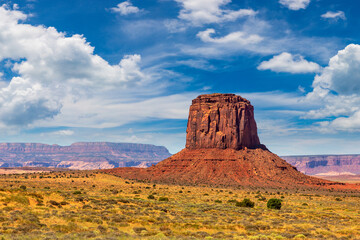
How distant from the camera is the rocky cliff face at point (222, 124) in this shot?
12312 centimetres

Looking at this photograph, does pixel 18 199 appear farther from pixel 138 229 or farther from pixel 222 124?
pixel 222 124

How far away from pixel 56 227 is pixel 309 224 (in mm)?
19896

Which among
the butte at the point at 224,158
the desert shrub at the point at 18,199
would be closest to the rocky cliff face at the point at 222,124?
the butte at the point at 224,158

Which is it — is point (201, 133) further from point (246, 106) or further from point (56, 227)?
point (56, 227)

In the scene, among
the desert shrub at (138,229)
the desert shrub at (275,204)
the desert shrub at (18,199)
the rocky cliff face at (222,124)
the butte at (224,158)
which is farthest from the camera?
the rocky cliff face at (222,124)

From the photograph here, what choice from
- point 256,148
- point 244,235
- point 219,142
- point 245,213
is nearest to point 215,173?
point 219,142

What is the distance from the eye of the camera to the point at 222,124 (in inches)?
4970

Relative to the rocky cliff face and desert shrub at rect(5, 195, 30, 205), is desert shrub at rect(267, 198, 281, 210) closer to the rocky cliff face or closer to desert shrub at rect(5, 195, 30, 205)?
desert shrub at rect(5, 195, 30, 205)

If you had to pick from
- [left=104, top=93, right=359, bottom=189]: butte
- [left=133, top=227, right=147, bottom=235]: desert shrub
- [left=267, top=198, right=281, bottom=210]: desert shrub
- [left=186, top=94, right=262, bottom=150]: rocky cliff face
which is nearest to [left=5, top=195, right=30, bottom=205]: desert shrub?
[left=133, top=227, right=147, bottom=235]: desert shrub

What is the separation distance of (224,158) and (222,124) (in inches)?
665

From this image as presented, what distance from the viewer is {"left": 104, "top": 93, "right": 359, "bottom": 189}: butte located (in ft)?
342

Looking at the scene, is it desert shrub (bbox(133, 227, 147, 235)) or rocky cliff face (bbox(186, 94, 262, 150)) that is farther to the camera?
rocky cliff face (bbox(186, 94, 262, 150))

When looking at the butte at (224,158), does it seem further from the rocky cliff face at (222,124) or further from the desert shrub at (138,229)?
the desert shrub at (138,229)

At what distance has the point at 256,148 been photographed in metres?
127
